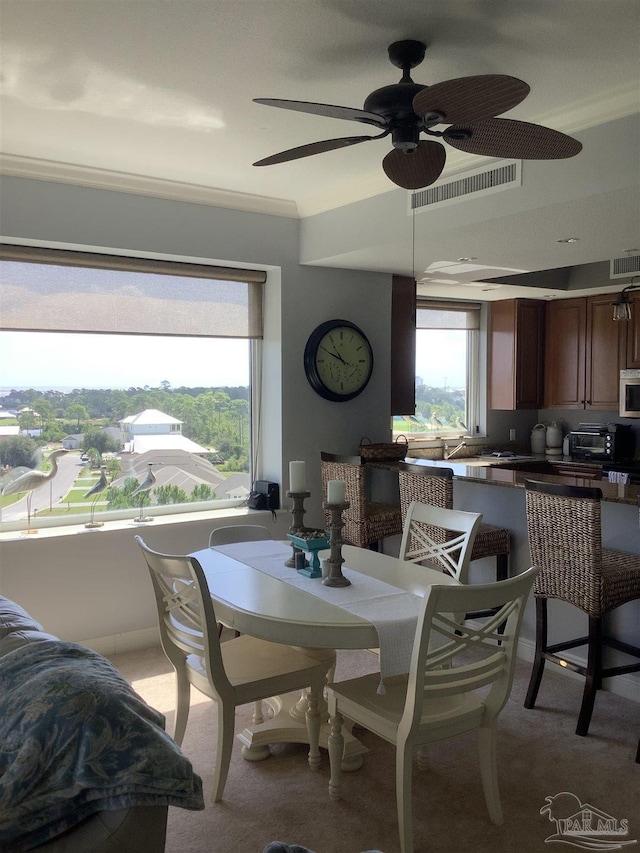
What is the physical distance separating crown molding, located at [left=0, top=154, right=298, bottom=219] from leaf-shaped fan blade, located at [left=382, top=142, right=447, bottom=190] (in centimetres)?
186

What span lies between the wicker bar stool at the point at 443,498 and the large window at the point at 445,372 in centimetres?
232

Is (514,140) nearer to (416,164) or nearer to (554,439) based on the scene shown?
(416,164)

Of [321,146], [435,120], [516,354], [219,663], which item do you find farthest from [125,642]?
[516,354]

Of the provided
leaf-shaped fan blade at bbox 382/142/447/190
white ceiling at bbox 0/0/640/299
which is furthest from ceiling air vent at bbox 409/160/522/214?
leaf-shaped fan blade at bbox 382/142/447/190

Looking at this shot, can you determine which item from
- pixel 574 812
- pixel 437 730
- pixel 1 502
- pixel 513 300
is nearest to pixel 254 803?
pixel 437 730

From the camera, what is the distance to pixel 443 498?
12.3 feet

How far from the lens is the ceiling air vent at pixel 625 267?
5137mm

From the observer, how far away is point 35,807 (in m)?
1.33

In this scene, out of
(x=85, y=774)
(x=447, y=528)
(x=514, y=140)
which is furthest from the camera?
(x=447, y=528)

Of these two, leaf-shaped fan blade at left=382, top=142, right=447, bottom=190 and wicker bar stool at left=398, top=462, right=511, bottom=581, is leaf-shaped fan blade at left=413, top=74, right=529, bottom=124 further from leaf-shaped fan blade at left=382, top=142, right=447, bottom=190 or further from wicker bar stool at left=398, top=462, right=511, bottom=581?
wicker bar stool at left=398, top=462, right=511, bottom=581

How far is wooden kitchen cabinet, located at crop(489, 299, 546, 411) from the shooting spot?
6562mm

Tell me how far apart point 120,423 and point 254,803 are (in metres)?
2.45

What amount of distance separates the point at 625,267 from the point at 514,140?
11.6ft

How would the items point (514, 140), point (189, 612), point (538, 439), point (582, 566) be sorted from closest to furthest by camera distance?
point (514, 140), point (189, 612), point (582, 566), point (538, 439)
